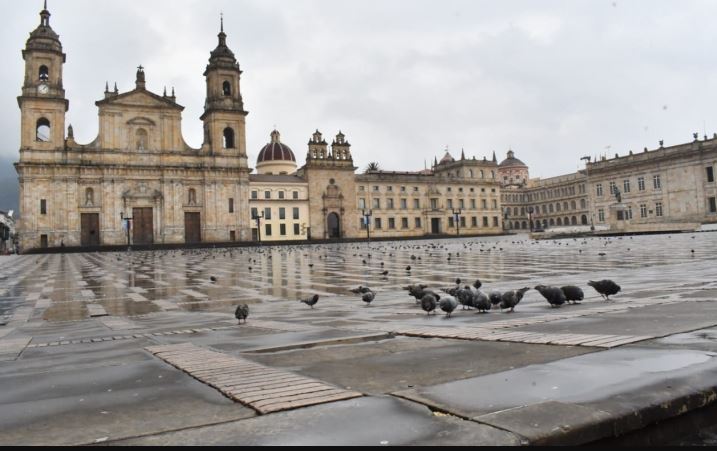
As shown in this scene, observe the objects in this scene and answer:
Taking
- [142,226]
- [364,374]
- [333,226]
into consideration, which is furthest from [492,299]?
[333,226]

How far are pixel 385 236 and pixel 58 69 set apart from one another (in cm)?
4667

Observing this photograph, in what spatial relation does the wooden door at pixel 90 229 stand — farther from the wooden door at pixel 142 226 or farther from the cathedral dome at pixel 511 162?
the cathedral dome at pixel 511 162

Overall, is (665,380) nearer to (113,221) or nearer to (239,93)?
(113,221)

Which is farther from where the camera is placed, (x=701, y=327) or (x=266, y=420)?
(x=701, y=327)

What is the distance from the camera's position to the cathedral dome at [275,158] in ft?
283

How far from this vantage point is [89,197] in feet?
191

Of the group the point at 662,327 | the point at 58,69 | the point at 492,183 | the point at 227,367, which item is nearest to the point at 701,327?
the point at 662,327

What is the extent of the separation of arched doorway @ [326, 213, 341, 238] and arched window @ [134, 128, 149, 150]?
26687 mm

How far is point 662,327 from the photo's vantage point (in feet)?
15.9

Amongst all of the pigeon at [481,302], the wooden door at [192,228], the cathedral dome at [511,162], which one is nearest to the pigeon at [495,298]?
the pigeon at [481,302]

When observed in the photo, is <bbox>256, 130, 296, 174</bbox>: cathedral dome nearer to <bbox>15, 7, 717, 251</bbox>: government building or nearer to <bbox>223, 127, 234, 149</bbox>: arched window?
<bbox>15, 7, 717, 251</bbox>: government building

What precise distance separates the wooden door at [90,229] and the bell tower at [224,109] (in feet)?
46.8

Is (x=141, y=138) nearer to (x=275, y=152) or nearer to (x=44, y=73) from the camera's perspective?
(x=44, y=73)

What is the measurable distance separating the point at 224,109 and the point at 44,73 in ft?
61.6
